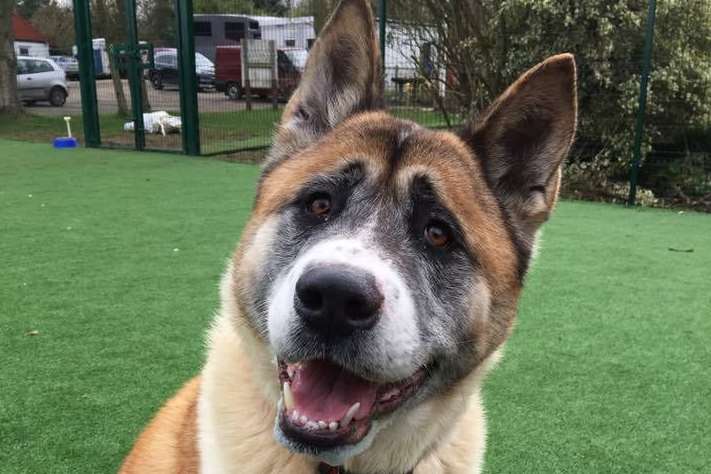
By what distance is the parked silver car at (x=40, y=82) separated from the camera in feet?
83.9

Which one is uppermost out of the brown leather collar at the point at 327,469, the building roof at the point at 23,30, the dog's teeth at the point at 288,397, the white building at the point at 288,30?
the building roof at the point at 23,30

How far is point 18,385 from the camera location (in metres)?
3.21

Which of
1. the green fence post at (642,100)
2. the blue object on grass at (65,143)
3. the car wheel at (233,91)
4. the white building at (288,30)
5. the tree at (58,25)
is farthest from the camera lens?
the tree at (58,25)

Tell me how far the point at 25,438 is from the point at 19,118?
19.3 metres

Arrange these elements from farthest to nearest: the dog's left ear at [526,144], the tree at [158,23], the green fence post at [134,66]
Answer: the green fence post at [134,66]
the tree at [158,23]
the dog's left ear at [526,144]

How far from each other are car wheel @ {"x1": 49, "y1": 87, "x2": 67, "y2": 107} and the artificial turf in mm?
20323

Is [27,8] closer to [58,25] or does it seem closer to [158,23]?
[58,25]

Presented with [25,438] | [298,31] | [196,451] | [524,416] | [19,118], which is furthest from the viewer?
[19,118]

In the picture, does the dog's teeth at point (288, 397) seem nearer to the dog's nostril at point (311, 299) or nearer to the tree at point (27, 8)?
the dog's nostril at point (311, 299)

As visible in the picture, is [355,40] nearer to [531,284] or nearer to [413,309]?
[413,309]

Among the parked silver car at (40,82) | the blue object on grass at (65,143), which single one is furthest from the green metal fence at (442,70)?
the parked silver car at (40,82)

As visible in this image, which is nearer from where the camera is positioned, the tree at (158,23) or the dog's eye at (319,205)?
the dog's eye at (319,205)

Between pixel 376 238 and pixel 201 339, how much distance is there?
241 centimetres

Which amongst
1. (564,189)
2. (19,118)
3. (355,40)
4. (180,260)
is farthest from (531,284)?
(19,118)
